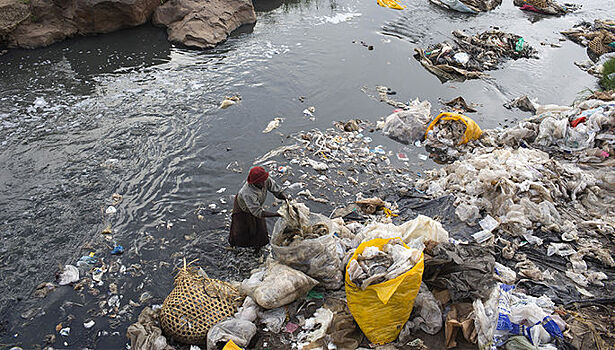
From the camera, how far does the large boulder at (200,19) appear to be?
10055mm

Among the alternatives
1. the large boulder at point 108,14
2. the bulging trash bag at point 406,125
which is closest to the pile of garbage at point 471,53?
the bulging trash bag at point 406,125

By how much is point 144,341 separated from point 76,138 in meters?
4.45

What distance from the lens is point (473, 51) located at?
34.9 ft

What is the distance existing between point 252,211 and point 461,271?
7.36ft

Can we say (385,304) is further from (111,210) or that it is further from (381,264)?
(111,210)

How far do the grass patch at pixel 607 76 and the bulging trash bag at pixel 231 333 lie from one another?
9.61 metres

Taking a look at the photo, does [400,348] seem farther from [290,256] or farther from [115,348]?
[115,348]

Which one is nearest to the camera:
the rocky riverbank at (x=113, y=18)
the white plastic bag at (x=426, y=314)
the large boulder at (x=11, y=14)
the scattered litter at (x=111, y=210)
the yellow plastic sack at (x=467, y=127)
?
the white plastic bag at (x=426, y=314)

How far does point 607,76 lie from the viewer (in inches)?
363

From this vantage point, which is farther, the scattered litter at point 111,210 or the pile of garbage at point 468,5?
the pile of garbage at point 468,5

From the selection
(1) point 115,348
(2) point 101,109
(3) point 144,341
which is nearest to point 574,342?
(3) point 144,341

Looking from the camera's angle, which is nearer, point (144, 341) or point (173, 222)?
point (144, 341)

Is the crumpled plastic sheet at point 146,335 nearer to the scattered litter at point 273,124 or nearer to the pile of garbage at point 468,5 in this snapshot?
the scattered litter at point 273,124

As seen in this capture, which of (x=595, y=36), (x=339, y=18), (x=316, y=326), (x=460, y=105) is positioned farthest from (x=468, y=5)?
(x=316, y=326)
